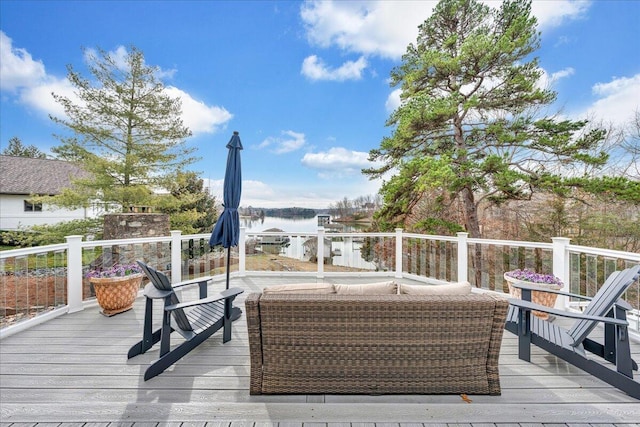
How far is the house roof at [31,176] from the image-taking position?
1722 centimetres

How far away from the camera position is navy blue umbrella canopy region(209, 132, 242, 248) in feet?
11.2

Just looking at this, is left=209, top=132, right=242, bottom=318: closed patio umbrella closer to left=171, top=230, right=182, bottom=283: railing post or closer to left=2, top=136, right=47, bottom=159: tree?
left=171, top=230, right=182, bottom=283: railing post

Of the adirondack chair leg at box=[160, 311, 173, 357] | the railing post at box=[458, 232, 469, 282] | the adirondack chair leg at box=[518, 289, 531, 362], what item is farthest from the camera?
the railing post at box=[458, 232, 469, 282]

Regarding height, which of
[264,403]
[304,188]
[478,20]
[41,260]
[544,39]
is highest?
[478,20]

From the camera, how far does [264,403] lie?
74.2 inches

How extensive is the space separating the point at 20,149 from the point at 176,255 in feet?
107

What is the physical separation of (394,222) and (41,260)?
26.6ft

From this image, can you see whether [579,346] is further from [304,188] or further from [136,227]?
[304,188]

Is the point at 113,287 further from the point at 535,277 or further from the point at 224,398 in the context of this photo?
the point at 535,277

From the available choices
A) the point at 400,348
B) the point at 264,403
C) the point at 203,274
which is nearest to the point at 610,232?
the point at 400,348

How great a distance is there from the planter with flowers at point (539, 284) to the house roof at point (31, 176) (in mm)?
22393

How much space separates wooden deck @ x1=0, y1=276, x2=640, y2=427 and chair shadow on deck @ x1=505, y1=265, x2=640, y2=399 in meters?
0.13

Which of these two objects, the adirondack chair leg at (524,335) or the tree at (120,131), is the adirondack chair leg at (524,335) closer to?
the adirondack chair leg at (524,335)

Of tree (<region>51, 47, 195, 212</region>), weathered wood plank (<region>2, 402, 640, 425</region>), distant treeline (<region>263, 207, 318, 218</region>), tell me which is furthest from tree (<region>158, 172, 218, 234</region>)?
weathered wood plank (<region>2, 402, 640, 425</region>)
